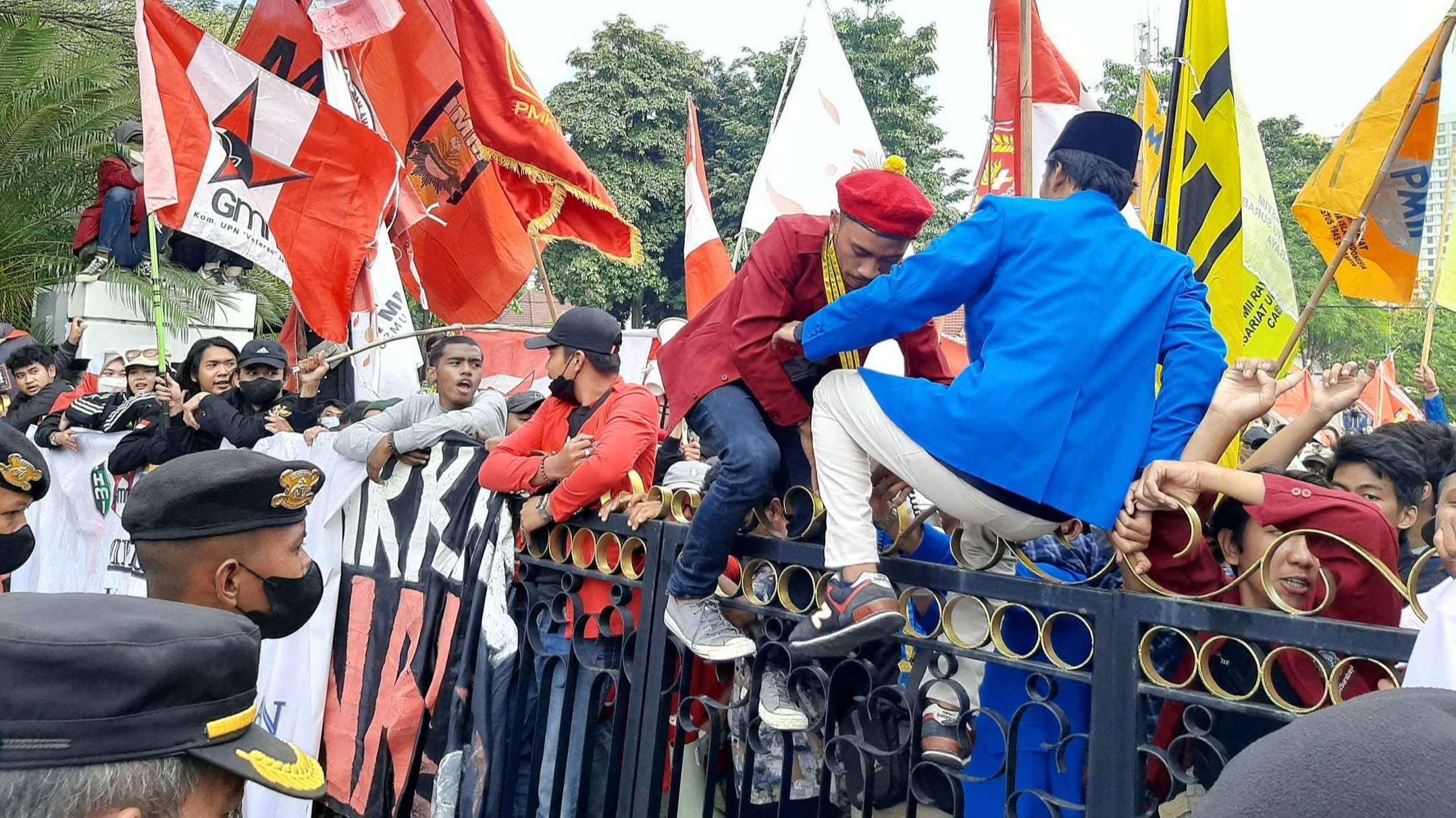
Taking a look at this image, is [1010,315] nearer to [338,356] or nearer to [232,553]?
[232,553]

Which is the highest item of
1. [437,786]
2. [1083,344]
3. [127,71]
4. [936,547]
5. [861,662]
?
[127,71]

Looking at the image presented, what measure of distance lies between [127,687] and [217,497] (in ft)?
4.64

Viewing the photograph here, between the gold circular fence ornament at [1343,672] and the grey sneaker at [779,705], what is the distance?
1.30m

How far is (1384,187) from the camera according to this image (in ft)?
16.3

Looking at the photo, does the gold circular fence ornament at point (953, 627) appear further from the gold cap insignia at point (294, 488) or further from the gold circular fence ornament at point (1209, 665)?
the gold cap insignia at point (294, 488)

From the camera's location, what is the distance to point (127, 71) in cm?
1542

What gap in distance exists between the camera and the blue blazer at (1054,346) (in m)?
2.52

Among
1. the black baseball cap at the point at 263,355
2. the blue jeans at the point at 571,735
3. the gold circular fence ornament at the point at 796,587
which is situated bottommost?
the blue jeans at the point at 571,735

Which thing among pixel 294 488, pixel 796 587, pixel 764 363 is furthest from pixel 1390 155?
pixel 294 488

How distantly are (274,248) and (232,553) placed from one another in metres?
3.54

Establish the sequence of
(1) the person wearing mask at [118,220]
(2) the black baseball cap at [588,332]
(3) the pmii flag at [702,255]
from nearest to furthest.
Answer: (2) the black baseball cap at [588,332]
(3) the pmii flag at [702,255]
(1) the person wearing mask at [118,220]

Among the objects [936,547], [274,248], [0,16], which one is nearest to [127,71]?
[0,16]

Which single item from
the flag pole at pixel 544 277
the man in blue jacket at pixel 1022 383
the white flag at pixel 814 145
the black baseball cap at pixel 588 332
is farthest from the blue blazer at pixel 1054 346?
the white flag at pixel 814 145

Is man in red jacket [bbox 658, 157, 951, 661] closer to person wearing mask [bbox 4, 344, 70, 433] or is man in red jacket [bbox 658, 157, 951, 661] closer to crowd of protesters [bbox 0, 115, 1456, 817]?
crowd of protesters [bbox 0, 115, 1456, 817]
